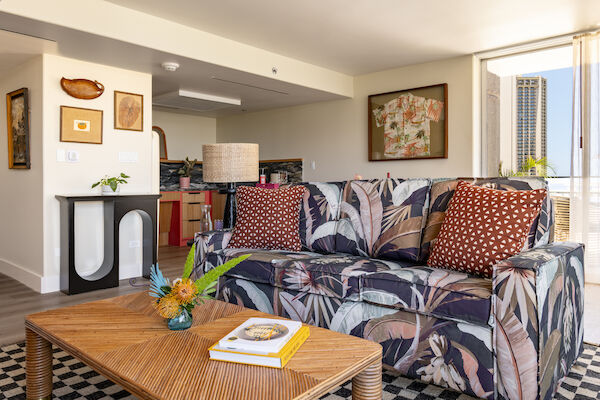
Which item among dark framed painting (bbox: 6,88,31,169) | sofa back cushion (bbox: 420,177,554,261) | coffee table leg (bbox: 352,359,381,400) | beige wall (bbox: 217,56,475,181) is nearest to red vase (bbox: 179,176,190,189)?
beige wall (bbox: 217,56,475,181)

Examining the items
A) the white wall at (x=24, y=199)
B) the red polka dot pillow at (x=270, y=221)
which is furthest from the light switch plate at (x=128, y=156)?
the red polka dot pillow at (x=270, y=221)

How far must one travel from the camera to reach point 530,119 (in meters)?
5.03

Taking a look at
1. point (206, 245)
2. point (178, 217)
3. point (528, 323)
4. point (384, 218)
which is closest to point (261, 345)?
point (528, 323)

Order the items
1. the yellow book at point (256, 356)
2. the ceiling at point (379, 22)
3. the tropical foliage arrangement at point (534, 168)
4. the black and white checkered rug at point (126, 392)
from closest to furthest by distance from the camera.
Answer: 1. the yellow book at point (256, 356)
2. the black and white checkered rug at point (126, 392)
3. the ceiling at point (379, 22)
4. the tropical foliage arrangement at point (534, 168)

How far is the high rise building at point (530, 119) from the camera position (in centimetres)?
493

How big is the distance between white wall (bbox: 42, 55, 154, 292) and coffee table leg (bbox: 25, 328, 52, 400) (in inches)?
96.9

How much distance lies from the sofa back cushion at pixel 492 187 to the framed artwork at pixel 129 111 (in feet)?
10.7

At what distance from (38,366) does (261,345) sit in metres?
1.07

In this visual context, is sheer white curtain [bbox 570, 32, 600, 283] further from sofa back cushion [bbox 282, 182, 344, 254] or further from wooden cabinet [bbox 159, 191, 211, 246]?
wooden cabinet [bbox 159, 191, 211, 246]

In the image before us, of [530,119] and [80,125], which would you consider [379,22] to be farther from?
[80,125]

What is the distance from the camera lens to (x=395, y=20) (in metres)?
4.16

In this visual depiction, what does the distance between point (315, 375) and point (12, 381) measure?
5.45 ft

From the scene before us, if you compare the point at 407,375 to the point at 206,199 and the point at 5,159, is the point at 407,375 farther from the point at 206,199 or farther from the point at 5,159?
the point at 206,199

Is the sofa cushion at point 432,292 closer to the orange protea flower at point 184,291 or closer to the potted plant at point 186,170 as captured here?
the orange protea flower at point 184,291
